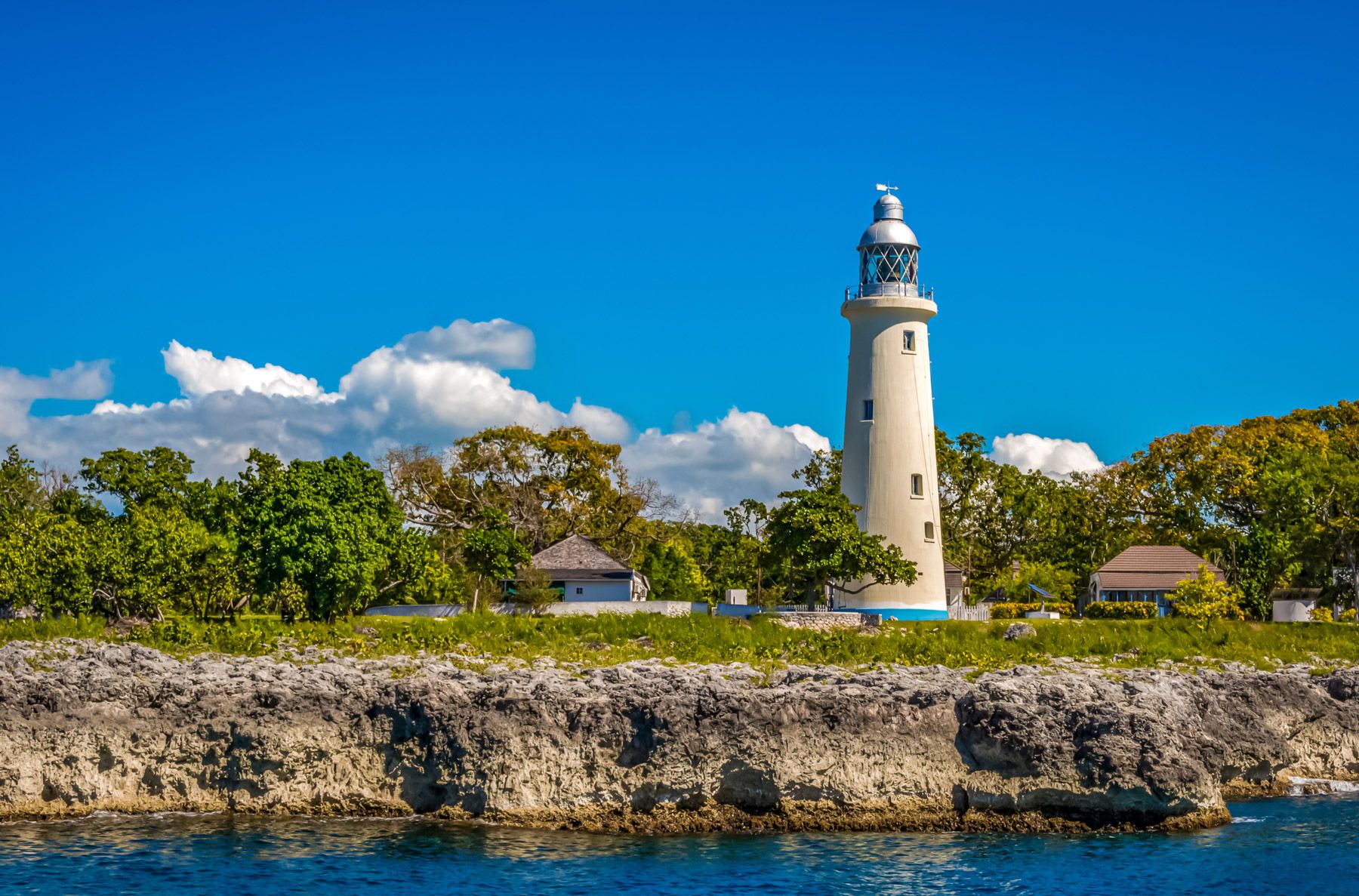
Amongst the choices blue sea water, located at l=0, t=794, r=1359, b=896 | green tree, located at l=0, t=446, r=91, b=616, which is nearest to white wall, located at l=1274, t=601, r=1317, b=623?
blue sea water, located at l=0, t=794, r=1359, b=896

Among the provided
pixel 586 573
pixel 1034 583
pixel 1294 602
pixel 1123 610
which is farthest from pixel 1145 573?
pixel 586 573

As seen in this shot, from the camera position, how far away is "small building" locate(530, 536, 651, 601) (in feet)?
185

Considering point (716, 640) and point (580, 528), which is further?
point (580, 528)

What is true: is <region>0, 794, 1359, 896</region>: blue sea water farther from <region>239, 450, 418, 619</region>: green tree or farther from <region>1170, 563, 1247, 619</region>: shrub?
<region>1170, 563, 1247, 619</region>: shrub

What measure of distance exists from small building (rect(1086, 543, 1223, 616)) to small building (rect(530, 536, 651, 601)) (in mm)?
20008

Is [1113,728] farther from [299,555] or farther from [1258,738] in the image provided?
[299,555]

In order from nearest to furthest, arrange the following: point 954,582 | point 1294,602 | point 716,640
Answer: point 716,640, point 1294,602, point 954,582

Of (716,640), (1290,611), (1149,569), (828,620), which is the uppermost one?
(1149,569)

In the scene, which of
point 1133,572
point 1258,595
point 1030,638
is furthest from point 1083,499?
point 1030,638

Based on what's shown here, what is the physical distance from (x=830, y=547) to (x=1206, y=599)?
702 inches

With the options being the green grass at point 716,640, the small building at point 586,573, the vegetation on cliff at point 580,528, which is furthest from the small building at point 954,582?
the green grass at point 716,640

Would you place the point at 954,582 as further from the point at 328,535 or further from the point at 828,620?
the point at 328,535

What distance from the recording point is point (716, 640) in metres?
36.8

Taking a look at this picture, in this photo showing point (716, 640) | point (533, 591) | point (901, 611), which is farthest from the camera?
point (533, 591)
